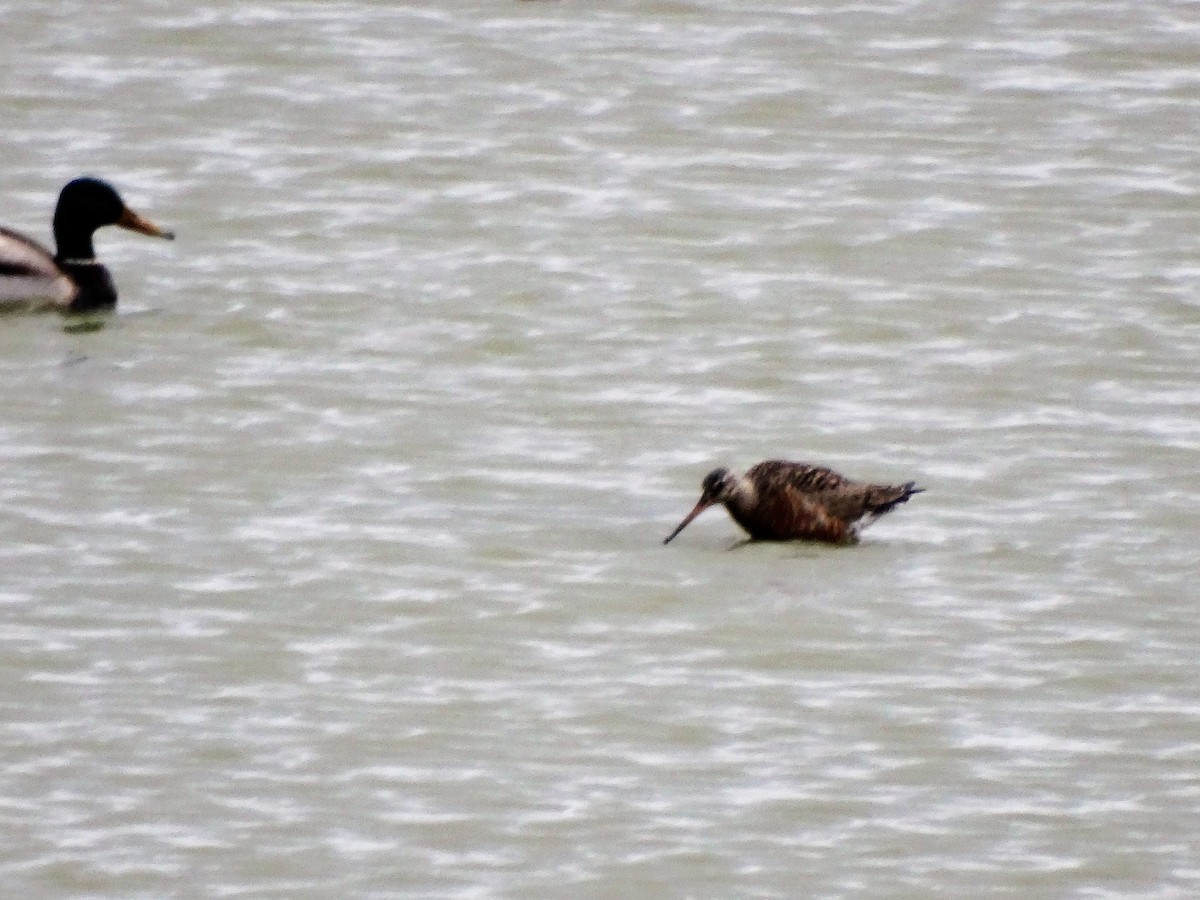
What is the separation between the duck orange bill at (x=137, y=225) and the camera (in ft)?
48.1

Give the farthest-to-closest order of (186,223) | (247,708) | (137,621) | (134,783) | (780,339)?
(186,223)
(780,339)
(137,621)
(247,708)
(134,783)

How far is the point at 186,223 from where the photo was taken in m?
15.4

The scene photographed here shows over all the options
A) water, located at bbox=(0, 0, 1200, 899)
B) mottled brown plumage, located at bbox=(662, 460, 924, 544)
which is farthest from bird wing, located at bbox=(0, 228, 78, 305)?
mottled brown plumage, located at bbox=(662, 460, 924, 544)

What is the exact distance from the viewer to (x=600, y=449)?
458 inches

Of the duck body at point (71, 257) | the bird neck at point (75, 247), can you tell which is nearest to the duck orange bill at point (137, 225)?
the duck body at point (71, 257)

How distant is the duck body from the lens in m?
14.2

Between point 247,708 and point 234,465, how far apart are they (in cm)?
270

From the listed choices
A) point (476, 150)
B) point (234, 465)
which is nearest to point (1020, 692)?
point (234, 465)

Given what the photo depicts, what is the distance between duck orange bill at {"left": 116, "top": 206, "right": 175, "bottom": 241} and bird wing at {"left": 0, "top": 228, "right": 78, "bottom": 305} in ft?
1.18

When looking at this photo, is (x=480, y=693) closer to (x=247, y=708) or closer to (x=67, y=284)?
(x=247, y=708)

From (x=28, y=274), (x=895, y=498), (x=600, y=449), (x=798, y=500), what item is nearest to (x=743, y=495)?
(x=798, y=500)

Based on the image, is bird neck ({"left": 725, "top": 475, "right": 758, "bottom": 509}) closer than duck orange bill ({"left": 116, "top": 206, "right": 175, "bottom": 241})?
Yes

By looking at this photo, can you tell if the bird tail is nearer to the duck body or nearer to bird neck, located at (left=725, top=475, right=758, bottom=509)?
bird neck, located at (left=725, top=475, right=758, bottom=509)

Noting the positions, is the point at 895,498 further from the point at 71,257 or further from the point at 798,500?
the point at 71,257
